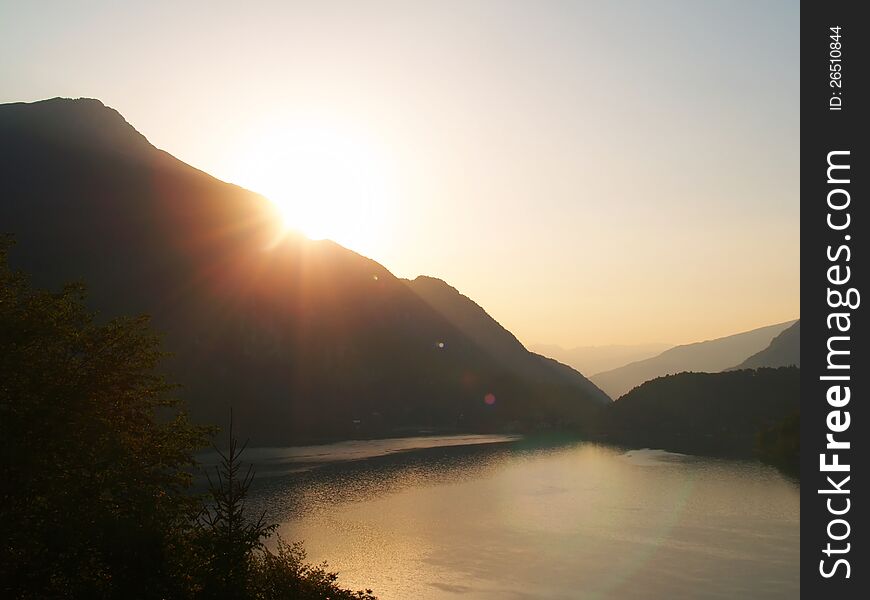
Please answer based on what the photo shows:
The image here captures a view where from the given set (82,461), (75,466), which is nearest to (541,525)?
(82,461)

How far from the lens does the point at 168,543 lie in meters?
24.5

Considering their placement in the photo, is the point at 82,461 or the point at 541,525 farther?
the point at 541,525

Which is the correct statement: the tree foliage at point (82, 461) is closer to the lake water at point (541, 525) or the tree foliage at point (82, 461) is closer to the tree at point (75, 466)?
the tree at point (75, 466)

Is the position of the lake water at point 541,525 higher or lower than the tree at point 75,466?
lower

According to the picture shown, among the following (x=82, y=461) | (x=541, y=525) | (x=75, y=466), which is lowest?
(x=541, y=525)

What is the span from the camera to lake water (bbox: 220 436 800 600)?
58.1m

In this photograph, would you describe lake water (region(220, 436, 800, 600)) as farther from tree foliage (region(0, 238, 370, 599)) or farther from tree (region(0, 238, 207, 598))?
tree (region(0, 238, 207, 598))

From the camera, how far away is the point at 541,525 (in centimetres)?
8356

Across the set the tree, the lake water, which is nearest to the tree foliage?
the tree

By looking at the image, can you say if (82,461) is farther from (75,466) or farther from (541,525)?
(541,525)

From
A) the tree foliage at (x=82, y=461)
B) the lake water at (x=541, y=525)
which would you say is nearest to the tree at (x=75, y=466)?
the tree foliage at (x=82, y=461)

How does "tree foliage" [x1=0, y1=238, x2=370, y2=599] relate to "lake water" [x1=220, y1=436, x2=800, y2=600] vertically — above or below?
above

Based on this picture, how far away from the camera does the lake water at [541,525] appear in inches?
2286

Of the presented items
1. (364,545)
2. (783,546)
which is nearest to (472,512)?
(364,545)
